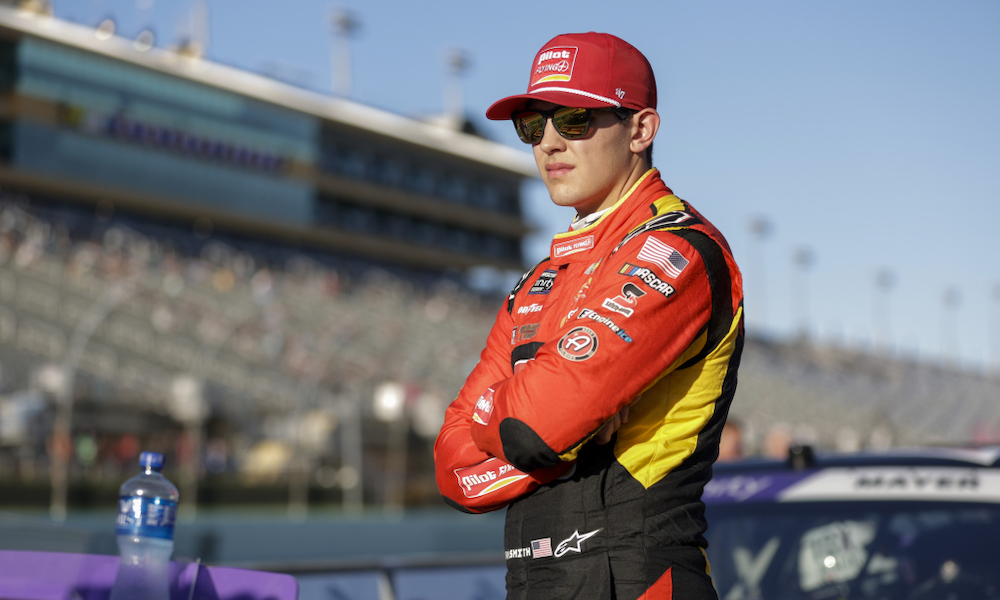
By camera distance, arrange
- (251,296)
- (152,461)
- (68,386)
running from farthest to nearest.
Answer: (251,296) < (68,386) < (152,461)

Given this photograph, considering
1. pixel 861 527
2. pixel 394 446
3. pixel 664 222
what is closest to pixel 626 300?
pixel 664 222

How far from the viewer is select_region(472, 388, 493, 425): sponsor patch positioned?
2.00 meters

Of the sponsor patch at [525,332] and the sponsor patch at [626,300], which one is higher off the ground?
the sponsor patch at [525,332]

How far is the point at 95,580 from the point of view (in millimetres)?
2355

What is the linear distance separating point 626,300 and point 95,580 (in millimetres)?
1314

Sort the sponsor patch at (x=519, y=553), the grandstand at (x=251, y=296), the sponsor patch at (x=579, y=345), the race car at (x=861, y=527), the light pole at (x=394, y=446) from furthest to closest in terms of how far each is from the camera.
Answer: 1. the grandstand at (x=251, y=296)
2. the light pole at (x=394, y=446)
3. the race car at (x=861, y=527)
4. the sponsor patch at (x=519, y=553)
5. the sponsor patch at (x=579, y=345)

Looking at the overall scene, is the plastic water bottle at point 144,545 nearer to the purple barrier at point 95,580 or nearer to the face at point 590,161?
the purple barrier at point 95,580

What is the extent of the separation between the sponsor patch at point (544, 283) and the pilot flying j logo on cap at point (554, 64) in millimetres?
377

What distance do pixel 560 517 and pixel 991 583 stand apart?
186 centimetres

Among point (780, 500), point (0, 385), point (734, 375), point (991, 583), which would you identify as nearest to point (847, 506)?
point (780, 500)

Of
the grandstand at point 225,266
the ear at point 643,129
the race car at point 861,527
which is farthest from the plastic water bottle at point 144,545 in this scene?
the grandstand at point 225,266

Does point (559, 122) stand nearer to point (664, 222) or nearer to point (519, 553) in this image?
point (664, 222)

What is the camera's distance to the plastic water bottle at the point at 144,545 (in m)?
2.31

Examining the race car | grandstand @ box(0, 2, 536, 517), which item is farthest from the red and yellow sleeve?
grandstand @ box(0, 2, 536, 517)
